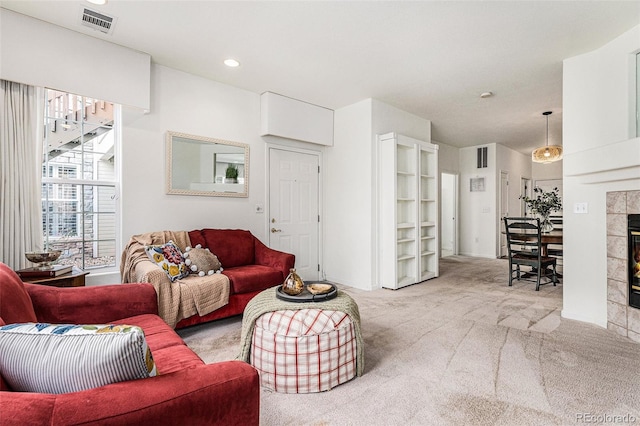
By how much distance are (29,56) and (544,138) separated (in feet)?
26.8

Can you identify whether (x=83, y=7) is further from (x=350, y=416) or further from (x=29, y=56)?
(x=350, y=416)

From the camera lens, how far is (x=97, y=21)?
270 cm

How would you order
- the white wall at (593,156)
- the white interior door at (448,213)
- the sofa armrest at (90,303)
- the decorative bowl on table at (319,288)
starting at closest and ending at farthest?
the sofa armrest at (90,303)
the decorative bowl on table at (319,288)
the white wall at (593,156)
the white interior door at (448,213)

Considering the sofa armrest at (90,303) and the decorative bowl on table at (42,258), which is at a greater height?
the decorative bowl on table at (42,258)

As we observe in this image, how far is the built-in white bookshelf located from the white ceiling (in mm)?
798

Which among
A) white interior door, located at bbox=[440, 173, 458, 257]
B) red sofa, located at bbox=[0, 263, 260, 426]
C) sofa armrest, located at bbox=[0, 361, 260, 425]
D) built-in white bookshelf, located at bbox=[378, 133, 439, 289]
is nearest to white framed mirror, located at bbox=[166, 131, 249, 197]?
built-in white bookshelf, located at bbox=[378, 133, 439, 289]

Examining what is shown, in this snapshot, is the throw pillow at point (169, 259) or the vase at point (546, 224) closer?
the throw pillow at point (169, 259)

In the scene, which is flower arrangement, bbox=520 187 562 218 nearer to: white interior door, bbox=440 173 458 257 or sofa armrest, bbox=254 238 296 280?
white interior door, bbox=440 173 458 257

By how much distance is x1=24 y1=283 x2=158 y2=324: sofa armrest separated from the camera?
1.86m

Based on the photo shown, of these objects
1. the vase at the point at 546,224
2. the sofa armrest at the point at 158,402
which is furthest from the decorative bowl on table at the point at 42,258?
the vase at the point at 546,224

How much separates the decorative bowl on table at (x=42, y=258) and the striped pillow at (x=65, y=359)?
6.60ft

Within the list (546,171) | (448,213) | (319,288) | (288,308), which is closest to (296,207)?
(319,288)

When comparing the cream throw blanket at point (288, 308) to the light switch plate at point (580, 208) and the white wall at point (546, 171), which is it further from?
the white wall at point (546, 171)

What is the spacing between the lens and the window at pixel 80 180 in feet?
10.0
